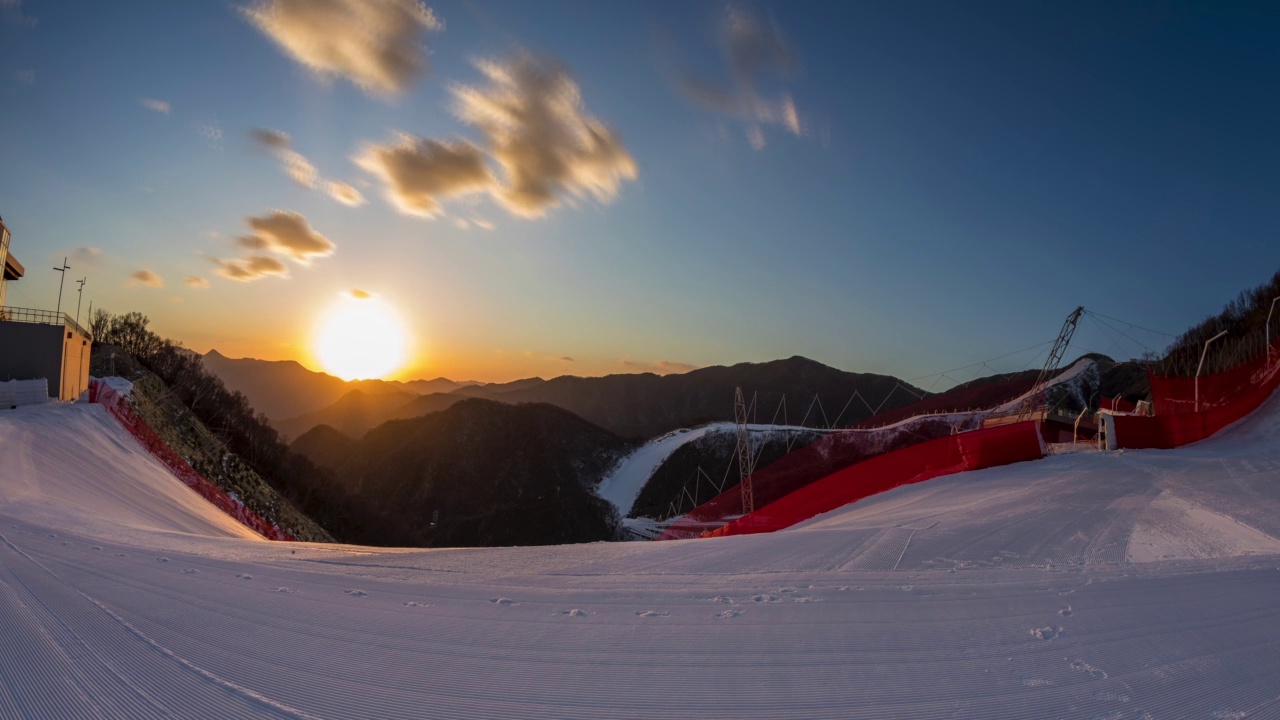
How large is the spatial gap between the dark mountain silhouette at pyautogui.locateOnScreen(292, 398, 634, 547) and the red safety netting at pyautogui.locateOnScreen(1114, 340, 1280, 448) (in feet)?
115

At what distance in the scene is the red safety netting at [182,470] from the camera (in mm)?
20312

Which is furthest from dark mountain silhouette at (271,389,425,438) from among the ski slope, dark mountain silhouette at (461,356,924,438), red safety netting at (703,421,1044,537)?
the ski slope

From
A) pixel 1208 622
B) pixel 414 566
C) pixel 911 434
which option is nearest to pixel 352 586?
pixel 414 566

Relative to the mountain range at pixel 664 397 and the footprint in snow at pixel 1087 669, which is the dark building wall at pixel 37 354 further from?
the mountain range at pixel 664 397

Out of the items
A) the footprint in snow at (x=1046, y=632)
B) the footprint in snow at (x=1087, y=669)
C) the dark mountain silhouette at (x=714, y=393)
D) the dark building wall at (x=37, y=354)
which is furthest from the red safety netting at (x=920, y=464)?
the dark mountain silhouette at (x=714, y=393)

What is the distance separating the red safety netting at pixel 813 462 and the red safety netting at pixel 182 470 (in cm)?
1459

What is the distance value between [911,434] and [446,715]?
4025 cm

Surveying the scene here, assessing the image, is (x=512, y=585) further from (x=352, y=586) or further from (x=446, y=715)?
(x=446, y=715)

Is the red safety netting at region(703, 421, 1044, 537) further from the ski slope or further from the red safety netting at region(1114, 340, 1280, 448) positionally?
the ski slope

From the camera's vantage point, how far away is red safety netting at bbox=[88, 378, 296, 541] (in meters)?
20.3

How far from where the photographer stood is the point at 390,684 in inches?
151

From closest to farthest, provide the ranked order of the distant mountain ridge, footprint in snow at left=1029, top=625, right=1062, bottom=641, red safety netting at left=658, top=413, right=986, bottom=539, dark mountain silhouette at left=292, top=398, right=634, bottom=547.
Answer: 1. footprint in snow at left=1029, top=625, right=1062, bottom=641
2. red safety netting at left=658, top=413, right=986, bottom=539
3. dark mountain silhouette at left=292, top=398, right=634, bottom=547
4. the distant mountain ridge

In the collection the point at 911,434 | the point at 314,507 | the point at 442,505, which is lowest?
the point at 442,505

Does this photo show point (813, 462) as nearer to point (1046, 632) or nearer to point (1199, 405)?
point (1199, 405)
